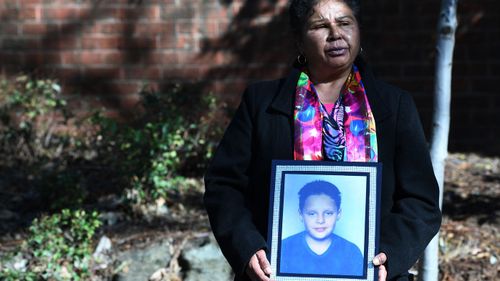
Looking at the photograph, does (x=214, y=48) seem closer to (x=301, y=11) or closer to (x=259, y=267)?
(x=301, y=11)

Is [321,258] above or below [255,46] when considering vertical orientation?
below

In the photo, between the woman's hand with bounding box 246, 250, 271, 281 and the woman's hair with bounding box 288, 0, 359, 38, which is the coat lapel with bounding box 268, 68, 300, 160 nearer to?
the woman's hair with bounding box 288, 0, 359, 38

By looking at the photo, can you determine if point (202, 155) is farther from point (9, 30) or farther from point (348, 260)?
point (348, 260)

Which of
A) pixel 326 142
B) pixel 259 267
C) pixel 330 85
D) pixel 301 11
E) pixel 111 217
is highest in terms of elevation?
pixel 301 11

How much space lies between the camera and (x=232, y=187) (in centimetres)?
Result: 301

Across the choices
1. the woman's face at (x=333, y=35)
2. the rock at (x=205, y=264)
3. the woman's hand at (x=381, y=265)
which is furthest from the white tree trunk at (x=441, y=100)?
the woman's hand at (x=381, y=265)

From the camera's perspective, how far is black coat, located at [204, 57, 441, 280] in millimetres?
2865

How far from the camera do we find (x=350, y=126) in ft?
9.45

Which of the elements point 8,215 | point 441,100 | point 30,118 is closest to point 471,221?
point 441,100

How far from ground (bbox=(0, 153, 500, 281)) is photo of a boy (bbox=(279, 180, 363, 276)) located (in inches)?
99.5

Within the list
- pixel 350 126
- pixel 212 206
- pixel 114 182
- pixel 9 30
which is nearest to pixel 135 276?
pixel 114 182

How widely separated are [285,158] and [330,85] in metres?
0.29

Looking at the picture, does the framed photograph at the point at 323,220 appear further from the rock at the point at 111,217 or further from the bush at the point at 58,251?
the rock at the point at 111,217

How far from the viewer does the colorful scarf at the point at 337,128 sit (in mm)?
2859
